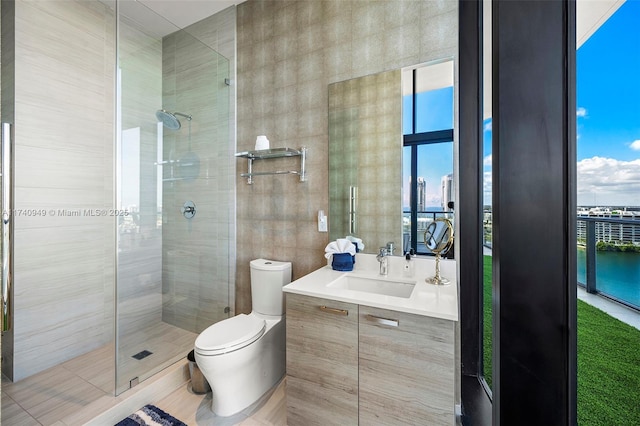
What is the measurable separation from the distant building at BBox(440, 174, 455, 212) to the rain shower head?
203cm

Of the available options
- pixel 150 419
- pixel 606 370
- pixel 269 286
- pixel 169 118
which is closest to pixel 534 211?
pixel 606 370

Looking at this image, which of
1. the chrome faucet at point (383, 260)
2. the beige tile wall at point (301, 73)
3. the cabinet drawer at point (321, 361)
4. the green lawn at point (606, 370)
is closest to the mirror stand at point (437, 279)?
the chrome faucet at point (383, 260)

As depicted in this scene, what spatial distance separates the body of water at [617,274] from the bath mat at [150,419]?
1999 millimetres

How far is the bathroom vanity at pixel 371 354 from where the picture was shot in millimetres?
1148

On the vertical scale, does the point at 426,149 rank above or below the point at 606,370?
above

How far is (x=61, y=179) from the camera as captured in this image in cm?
201

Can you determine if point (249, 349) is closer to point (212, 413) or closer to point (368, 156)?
point (212, 413)

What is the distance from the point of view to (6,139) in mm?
1490

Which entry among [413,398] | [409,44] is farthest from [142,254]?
[409,44]

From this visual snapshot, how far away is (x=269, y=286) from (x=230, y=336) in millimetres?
483

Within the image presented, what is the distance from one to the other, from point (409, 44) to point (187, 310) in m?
2.57

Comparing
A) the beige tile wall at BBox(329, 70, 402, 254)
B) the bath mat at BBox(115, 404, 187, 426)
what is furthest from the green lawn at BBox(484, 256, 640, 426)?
the bath mat at BBox(115, 404, 187, 426)

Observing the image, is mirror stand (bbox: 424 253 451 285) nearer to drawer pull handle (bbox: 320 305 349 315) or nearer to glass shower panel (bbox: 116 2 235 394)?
drawer pull handle (bbox: 320 305 349 315)

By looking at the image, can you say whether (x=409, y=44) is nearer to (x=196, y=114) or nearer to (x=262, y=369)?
(x=196, y=114)
